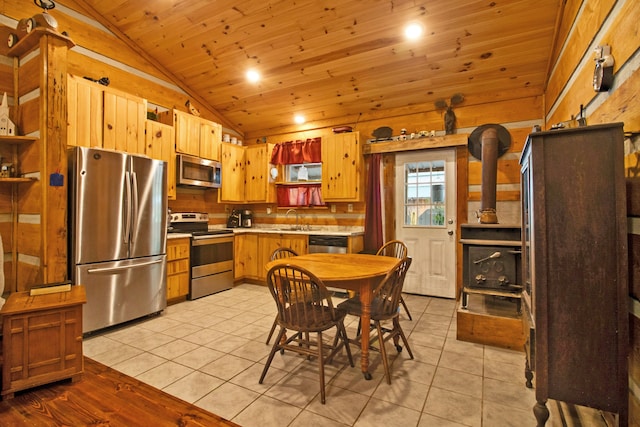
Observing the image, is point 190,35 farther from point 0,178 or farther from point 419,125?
point 419,125

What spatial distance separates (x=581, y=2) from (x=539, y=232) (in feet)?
6.48

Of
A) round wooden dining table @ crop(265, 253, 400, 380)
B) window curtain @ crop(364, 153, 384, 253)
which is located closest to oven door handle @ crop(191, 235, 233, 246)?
window curtain @ crop(364, 153, 384, 253)

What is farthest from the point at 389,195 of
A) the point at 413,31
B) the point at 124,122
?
the point at 124,122

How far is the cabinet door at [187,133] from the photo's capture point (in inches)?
166

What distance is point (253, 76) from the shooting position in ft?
14.5

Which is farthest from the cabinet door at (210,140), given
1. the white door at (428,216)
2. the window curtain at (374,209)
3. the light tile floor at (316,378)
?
the white door at (428,216)

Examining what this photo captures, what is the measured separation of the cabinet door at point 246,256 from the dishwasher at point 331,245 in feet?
3.27

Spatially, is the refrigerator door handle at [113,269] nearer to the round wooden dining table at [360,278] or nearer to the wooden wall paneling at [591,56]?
the round wooden dining table at [360,278]

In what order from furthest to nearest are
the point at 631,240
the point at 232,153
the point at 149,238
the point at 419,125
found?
1. the point at 232,153
2. the point at 419,125
3. the point at 149,238
4. the point at 631,240

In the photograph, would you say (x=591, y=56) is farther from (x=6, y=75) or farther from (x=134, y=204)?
(x=6, y=75)

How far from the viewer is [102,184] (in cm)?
296

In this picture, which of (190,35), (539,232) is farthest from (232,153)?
(539,232)

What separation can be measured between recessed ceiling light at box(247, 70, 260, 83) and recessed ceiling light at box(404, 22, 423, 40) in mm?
2080

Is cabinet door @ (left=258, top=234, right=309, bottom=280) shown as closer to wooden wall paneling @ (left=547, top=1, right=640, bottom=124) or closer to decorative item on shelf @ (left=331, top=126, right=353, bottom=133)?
decorative item on shelf @ (left=331, top=126, right=353, bottom=133)
